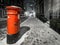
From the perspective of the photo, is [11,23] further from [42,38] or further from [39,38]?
[42,38]

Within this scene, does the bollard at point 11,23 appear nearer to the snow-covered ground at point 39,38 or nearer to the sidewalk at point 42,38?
the snow-covered ground at point 39,38

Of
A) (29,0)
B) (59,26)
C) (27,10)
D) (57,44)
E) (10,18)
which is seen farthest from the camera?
(27,10)

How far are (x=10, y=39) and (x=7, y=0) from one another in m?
37.4

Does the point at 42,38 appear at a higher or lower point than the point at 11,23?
lower

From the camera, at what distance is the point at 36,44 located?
536 cm

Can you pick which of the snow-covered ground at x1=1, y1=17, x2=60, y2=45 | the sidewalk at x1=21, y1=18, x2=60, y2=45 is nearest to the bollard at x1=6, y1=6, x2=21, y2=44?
the snow-covered ground at x1=1, y1=17, x2=60, y2=45

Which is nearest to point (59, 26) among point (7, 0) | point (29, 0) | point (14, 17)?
point (14, 17)

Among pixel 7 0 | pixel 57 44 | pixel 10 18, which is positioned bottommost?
pixel 57 44

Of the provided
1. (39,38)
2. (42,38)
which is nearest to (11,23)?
(39,38)

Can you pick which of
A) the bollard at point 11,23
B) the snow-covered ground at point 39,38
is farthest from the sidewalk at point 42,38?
the bollard at point 11,23

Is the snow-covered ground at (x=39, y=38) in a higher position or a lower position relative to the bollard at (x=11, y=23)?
lower

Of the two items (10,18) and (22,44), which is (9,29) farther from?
(22,44)

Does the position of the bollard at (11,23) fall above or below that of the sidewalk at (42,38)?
above

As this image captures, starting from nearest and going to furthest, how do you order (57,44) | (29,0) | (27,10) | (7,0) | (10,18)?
(57,44), (10,18), (7,0), (29,0), (27,10)
